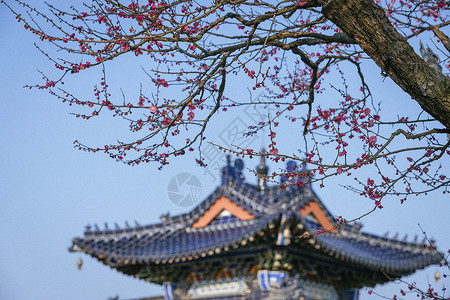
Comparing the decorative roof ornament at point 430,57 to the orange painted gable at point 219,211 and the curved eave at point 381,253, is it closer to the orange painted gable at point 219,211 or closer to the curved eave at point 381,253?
the curved eave at point 381,253

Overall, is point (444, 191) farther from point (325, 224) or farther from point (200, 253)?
point (325, 224)

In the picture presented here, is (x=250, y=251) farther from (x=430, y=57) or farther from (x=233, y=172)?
(x=430, y=57)

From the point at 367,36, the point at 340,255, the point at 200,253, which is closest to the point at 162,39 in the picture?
the point at 367,36

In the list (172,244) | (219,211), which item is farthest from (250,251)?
(172,244)

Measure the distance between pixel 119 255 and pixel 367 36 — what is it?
9097 millimetres

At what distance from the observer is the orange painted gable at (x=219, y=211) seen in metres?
12.0

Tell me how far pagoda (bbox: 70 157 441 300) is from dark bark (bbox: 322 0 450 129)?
234 inches

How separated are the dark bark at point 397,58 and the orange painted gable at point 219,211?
7.99 m

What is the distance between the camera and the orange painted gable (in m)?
12.0

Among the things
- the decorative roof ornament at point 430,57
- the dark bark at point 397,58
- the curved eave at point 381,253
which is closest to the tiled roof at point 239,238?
the curved eave at point 381,253

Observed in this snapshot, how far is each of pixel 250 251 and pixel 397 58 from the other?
751 cm

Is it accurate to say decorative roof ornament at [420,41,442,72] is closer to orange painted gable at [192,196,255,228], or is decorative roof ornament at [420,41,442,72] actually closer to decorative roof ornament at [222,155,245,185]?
orange painted gable at [192,196,255,228]

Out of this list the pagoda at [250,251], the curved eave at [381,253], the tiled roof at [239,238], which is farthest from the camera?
the curved eave at [381,253]

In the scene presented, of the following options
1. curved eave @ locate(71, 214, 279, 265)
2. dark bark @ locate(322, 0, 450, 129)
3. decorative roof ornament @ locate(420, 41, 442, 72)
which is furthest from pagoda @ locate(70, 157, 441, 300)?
dark bark @ locate(322, 0, 450, 129)
